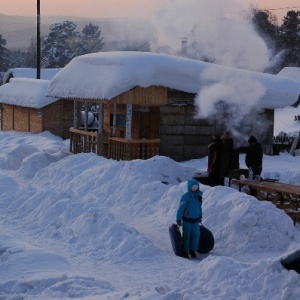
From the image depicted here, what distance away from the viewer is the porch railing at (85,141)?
21.6m

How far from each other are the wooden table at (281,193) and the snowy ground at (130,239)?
1.22 meters

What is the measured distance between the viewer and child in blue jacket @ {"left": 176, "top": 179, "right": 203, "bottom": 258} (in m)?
10.5

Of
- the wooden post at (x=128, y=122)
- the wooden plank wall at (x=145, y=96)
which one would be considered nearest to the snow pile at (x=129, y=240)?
the wooden post at (x=128, y=122)

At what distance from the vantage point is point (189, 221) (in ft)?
34.6

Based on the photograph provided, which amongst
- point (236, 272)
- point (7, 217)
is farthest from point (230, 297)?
point (7, 217)

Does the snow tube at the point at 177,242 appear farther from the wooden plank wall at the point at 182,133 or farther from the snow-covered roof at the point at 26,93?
the snow-covered roof at the point at 26,93

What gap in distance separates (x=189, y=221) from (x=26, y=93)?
24.4 m

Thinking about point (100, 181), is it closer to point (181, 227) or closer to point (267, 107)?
point (181, 227)

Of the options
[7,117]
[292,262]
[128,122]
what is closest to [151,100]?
[128,122]

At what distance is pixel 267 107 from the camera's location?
884 inches

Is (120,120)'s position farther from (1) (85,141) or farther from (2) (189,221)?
(2) (189,221)

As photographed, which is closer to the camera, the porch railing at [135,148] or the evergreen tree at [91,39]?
the porch railing at [135,148]

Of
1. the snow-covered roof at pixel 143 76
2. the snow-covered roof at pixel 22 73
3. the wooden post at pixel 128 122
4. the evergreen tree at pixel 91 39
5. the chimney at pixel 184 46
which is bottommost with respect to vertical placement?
the wooden post at pixel 128 122

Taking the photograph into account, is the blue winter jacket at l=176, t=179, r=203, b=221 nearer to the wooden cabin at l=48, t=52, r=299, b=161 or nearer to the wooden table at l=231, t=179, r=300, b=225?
the wooden table at l=231, t=179, r=300, b=225
